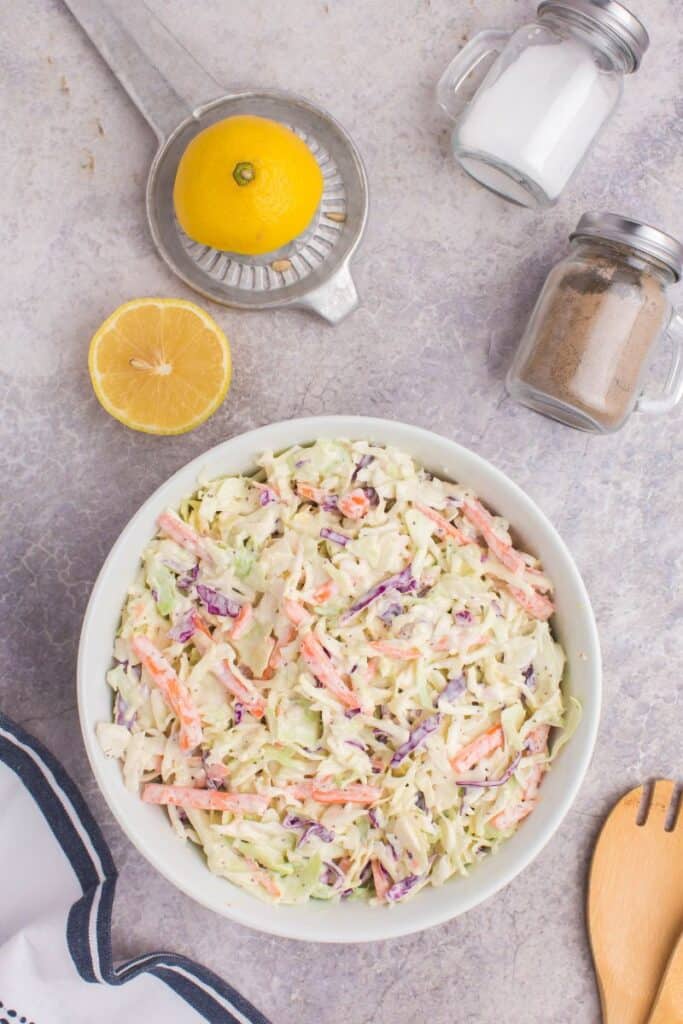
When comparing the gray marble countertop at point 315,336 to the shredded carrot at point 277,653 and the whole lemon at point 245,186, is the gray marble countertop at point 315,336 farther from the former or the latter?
the shredded carrot at point 277,653

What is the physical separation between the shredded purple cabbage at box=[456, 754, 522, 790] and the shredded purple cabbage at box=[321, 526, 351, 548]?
0.43m

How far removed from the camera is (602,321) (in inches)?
67.2

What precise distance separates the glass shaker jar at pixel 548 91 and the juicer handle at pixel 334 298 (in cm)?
32

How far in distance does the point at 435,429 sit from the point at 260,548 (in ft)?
1.62

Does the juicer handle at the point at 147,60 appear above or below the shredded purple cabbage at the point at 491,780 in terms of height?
above

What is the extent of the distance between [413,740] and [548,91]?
1200 millimetres

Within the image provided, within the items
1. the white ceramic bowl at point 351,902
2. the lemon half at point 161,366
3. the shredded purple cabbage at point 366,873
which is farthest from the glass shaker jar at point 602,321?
the shredded purple cabbage at point 366,873

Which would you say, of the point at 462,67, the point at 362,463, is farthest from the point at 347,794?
the point at 462,67

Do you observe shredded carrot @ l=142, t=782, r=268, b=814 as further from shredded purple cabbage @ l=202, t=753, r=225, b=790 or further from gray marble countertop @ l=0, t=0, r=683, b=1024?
gray marble countertop @ l=0, t=0, r=683, b=1024

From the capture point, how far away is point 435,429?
75.0 inches

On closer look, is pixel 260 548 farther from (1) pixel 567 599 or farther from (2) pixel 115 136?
(2) pixel 115 136

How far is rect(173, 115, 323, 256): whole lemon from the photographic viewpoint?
1.66m

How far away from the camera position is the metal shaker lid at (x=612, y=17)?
67.1 inches

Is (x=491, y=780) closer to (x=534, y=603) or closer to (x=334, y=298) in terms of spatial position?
(x=534, y=603)
